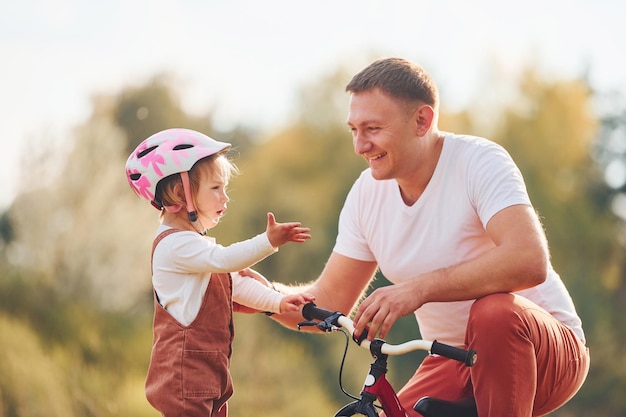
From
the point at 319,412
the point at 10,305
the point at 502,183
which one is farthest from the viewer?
the point at 319,412

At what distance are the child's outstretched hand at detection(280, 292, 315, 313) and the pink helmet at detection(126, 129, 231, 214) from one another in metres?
0.43

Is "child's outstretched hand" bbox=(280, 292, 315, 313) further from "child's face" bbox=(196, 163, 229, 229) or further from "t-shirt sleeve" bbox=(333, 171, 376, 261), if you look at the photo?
"t-shirt sleeve" bbox=(333, 171, 376, 261)

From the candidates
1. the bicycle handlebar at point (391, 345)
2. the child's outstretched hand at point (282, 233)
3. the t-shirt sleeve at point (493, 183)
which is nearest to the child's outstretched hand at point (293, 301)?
the bicycle handlebar at point (391, 345)

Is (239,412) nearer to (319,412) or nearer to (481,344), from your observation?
(319,412)

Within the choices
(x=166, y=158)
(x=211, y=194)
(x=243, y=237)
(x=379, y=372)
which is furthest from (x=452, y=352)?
(x=243, y=237)

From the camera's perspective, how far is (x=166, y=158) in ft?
8.89

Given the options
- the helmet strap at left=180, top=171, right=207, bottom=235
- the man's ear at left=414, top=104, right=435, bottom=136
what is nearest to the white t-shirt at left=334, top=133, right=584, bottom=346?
the man's ear at left=414, top=104, right=435, bottom=136

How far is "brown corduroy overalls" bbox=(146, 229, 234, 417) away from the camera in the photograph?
2639mm

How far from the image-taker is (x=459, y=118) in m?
14.8

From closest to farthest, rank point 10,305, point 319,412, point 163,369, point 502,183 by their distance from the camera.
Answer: point 163,369 → point 502,183 → point 10,305 → point 319,412

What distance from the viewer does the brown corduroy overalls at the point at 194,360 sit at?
104 inches

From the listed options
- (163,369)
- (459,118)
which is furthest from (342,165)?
(163,369)

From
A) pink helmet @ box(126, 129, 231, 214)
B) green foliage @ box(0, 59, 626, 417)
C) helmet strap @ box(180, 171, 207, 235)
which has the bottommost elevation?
green foliage @ box(0, 59, 626, 417)

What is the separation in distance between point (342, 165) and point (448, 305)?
11043 millimetres
